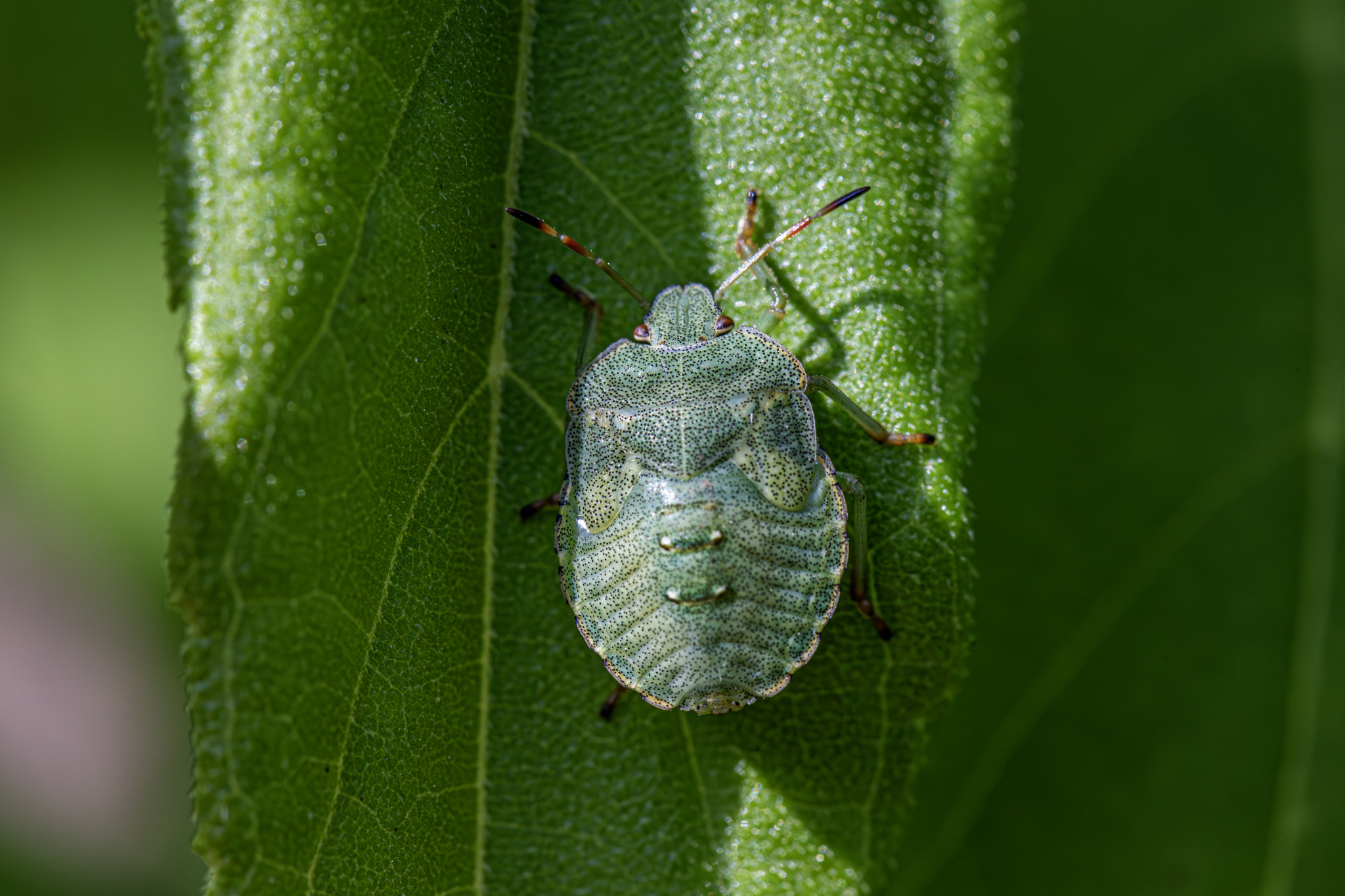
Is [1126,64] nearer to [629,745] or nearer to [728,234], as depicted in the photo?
[728,234]

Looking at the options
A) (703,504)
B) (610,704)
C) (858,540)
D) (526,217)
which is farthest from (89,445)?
(858,540)

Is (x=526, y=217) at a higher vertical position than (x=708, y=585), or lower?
higher

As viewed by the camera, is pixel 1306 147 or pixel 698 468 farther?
pixel 1306 147

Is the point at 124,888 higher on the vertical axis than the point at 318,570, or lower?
lower

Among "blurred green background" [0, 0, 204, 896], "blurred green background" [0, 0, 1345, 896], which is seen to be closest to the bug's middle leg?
"blurred green background" [0, 0, 1345, 896]

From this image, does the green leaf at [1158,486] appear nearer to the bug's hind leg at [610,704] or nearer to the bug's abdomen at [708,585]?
the bug's abdomen at [708,585]

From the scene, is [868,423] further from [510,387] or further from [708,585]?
[510,387]

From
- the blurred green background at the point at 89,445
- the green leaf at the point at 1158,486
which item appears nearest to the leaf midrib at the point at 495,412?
the green leaf at the point at 1158,486

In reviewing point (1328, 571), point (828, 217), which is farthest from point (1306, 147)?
point (828, 217)
